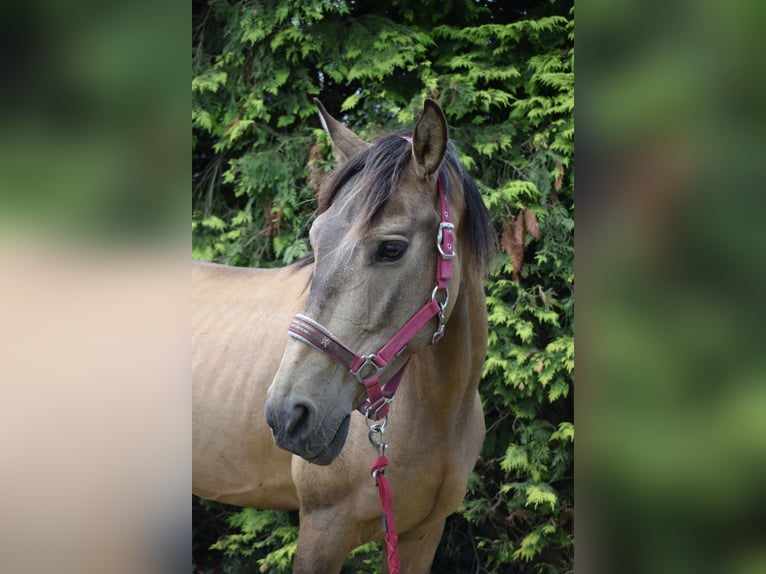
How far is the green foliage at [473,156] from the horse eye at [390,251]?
1.64 metres

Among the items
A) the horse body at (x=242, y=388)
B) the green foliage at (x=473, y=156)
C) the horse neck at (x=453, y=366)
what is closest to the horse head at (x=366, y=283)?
the horse neck at (x=453, y=366)

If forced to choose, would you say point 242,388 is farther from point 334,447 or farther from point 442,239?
point 442,239

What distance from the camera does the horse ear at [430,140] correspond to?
168 cm

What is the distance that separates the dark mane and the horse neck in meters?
0.13

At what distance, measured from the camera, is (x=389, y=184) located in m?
1.72

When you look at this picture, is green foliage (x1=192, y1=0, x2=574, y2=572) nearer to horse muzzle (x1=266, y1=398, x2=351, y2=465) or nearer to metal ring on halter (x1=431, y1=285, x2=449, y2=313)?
metal ring on halter (x1=431, y1=285, x2=449, y2=313)

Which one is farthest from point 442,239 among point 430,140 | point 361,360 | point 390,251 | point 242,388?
point 242,388

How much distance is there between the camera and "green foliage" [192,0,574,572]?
133 inches

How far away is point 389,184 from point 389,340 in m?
0.41

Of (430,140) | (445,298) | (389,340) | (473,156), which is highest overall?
(473,156)

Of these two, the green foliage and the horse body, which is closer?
the horse body

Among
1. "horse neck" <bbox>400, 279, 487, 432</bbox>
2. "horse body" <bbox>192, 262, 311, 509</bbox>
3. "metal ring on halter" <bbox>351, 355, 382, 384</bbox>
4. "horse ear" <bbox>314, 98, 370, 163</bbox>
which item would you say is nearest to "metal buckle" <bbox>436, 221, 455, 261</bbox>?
"horse neck" <bbox>400, 279, 487, 432</bbox>

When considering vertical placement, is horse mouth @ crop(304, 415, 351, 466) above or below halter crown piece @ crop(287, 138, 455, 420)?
below
